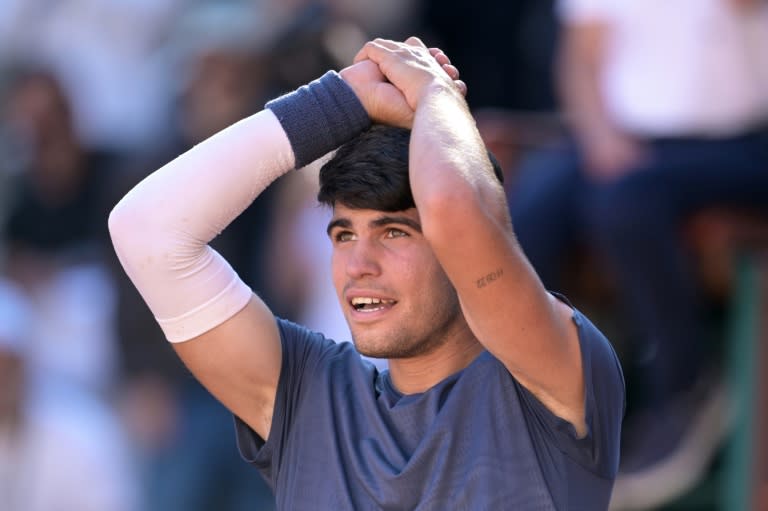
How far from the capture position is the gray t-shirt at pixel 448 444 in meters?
2.62

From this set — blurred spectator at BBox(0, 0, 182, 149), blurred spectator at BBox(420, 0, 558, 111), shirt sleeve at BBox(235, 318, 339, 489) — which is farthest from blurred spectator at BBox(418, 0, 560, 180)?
shirt sleeve at BBox(235, 318, 339, 489)

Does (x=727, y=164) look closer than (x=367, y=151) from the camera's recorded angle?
No

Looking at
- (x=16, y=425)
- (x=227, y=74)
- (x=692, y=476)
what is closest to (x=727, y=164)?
(x=692, y=476)

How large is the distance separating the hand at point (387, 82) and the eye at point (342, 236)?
22 centimetres

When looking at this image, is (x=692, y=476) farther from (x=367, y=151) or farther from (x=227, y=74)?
(x=367, y=151)

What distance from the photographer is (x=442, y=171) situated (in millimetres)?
2547

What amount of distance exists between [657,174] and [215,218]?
2174 mm

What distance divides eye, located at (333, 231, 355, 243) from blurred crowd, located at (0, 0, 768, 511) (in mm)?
1994

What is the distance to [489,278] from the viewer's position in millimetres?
2531

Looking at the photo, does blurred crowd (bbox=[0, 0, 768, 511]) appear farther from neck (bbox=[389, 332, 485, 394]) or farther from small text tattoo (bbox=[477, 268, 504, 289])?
small text tattoo (bbox=[477, 268, 504, 289])

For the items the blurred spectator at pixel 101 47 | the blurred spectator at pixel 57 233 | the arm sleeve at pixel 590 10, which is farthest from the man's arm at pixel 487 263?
the blurred spectator at pixel 101 47

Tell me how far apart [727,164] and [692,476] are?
3.45ft

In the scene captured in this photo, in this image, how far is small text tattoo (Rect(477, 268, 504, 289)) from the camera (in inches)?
99.7

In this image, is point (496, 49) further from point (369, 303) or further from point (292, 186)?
point (369, 303)
